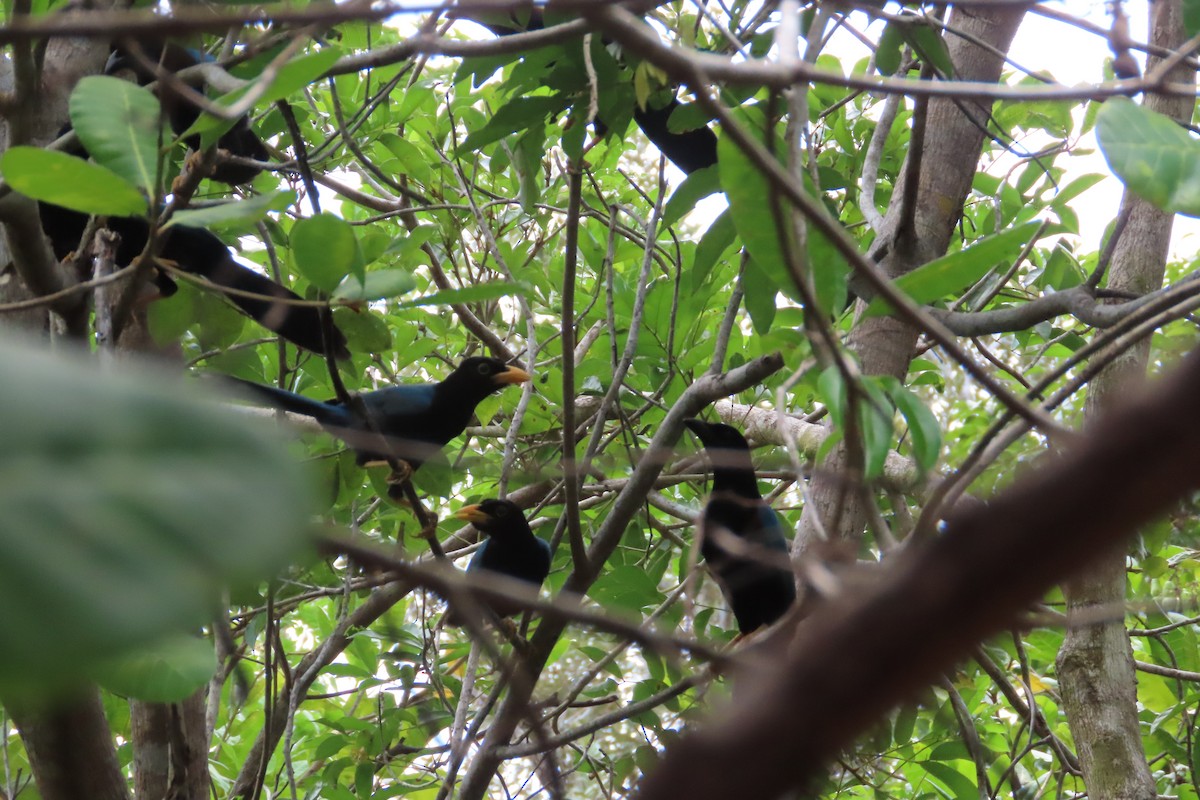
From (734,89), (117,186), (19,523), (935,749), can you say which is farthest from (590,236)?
(19,523)

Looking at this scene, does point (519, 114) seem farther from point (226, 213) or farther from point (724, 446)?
point (724, 446)

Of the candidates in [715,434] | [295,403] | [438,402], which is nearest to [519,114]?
[295,403]

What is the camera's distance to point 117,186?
153cm

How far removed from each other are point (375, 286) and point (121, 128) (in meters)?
0.48

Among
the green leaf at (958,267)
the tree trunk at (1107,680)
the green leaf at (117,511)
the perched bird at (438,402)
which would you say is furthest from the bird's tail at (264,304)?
the green leaf at (117,511)

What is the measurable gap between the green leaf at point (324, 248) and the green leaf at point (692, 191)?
→ 121cm

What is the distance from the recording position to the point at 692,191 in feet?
9.27

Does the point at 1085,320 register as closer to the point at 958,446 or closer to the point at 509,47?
the point at 958,446

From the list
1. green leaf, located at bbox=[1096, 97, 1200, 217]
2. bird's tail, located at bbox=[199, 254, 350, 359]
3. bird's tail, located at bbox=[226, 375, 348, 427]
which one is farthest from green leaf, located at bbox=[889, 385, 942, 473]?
bird's tail, located at bbox=[226, 375, 348, 427]

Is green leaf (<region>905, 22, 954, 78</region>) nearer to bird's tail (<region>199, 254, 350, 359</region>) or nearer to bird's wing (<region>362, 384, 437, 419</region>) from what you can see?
bird's tail (<region>199, 254, 350, 359</region>)

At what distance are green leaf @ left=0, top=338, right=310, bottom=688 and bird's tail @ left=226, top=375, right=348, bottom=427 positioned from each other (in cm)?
290

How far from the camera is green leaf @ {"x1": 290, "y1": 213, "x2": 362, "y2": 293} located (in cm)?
A: 177

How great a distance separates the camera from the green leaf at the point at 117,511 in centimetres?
40

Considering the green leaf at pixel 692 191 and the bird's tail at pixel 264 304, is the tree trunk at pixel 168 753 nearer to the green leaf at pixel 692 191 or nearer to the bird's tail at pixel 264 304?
the bird's tail at pixel 264 304
